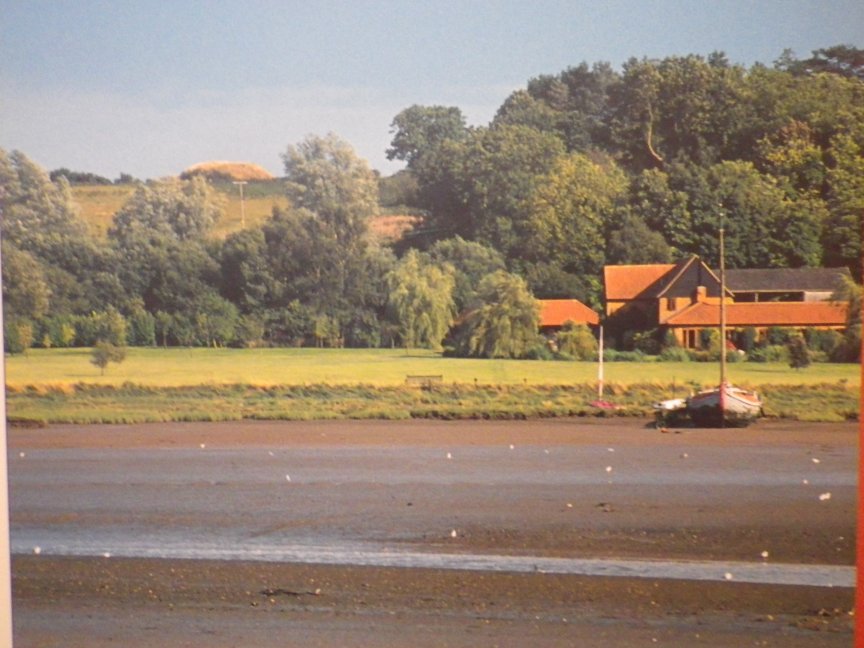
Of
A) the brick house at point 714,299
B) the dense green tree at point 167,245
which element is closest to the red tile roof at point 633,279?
the brick house at point 714,299

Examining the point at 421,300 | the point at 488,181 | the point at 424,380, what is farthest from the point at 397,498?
the point at 488,181

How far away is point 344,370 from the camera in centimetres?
422

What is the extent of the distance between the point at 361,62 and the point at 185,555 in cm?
193

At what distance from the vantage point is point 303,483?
4.10m

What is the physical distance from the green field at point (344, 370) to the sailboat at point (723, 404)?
0.12ft

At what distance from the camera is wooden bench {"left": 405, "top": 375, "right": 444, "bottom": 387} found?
13.7 ft

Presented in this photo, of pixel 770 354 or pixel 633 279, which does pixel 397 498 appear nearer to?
pixel 633 279

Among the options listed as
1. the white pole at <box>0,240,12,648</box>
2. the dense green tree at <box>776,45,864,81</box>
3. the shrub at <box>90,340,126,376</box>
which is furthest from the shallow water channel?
the dense green tree at <box>776,45,864,81</box>

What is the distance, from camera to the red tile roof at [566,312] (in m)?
4.05

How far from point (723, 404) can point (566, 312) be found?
0.65 metres

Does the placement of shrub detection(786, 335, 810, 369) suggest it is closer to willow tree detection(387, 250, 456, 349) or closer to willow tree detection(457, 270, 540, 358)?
willow tree detection(457, 270, 540, 358)

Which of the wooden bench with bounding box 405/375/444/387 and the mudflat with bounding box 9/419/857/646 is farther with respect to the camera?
the wooden bench with bounding box 405/375/444/387

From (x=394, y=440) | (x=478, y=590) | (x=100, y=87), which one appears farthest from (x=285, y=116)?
(x=478, y=590)

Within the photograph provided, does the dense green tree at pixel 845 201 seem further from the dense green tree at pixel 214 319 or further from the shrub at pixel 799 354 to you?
the dense green tree at pixel 214 319
